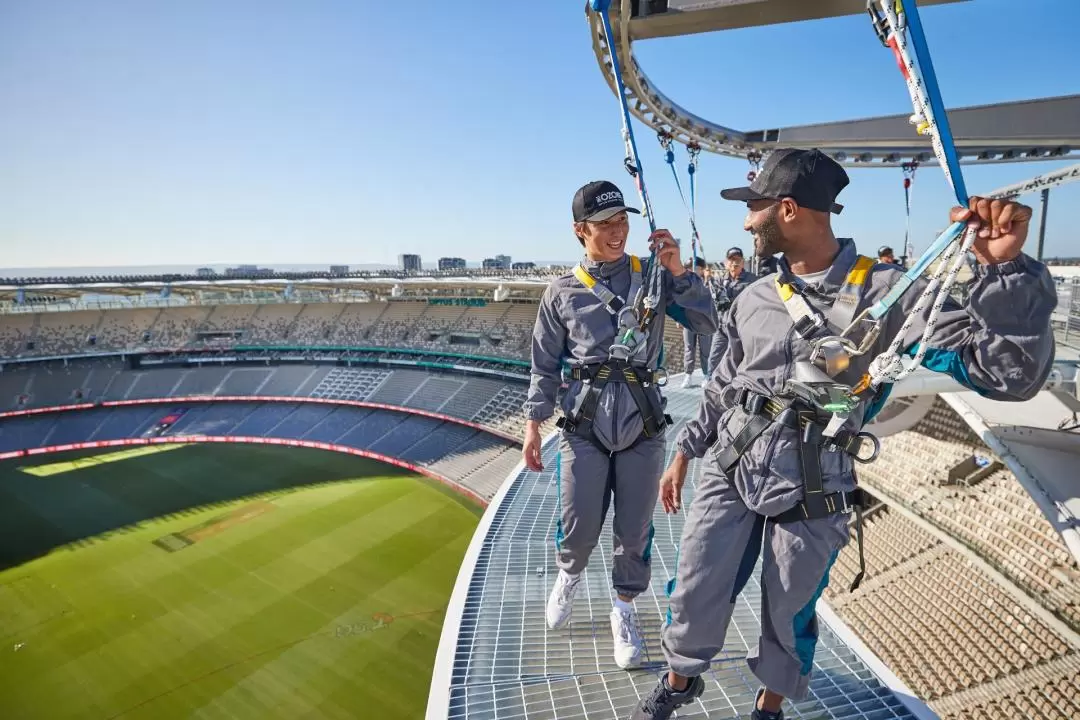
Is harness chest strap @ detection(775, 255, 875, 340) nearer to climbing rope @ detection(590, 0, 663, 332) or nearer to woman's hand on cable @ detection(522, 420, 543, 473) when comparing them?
climbing rope @ detection(590, 0, 663, 332)

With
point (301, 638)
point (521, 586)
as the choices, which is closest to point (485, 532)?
point (521, 586)

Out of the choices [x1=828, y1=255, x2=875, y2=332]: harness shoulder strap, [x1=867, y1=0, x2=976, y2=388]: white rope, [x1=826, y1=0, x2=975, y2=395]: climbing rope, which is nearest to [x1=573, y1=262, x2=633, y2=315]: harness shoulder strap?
[x1=828, y1=255, x2=875, y2=332]: harness shoulder strap

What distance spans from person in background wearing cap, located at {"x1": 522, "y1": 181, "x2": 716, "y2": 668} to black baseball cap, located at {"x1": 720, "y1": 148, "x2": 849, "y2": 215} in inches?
37.5

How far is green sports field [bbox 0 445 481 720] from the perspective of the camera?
10.8m

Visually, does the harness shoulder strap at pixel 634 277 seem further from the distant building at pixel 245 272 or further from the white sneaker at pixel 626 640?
the distant building at pixel 245 272

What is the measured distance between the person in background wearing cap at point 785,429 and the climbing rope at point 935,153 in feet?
0.46

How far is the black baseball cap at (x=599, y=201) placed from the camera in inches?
125

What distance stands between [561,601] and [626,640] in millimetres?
512

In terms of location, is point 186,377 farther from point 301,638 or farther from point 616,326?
point 616,326

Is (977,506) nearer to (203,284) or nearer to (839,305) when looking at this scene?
(839,305)

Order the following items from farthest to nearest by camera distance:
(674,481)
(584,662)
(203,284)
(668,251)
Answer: (203,284)
(584,662)
(668,251)
(674,481)

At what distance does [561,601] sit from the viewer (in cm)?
373

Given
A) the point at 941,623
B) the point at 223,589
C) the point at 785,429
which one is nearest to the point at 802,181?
the point at 785,429

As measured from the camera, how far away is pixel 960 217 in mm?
1596
